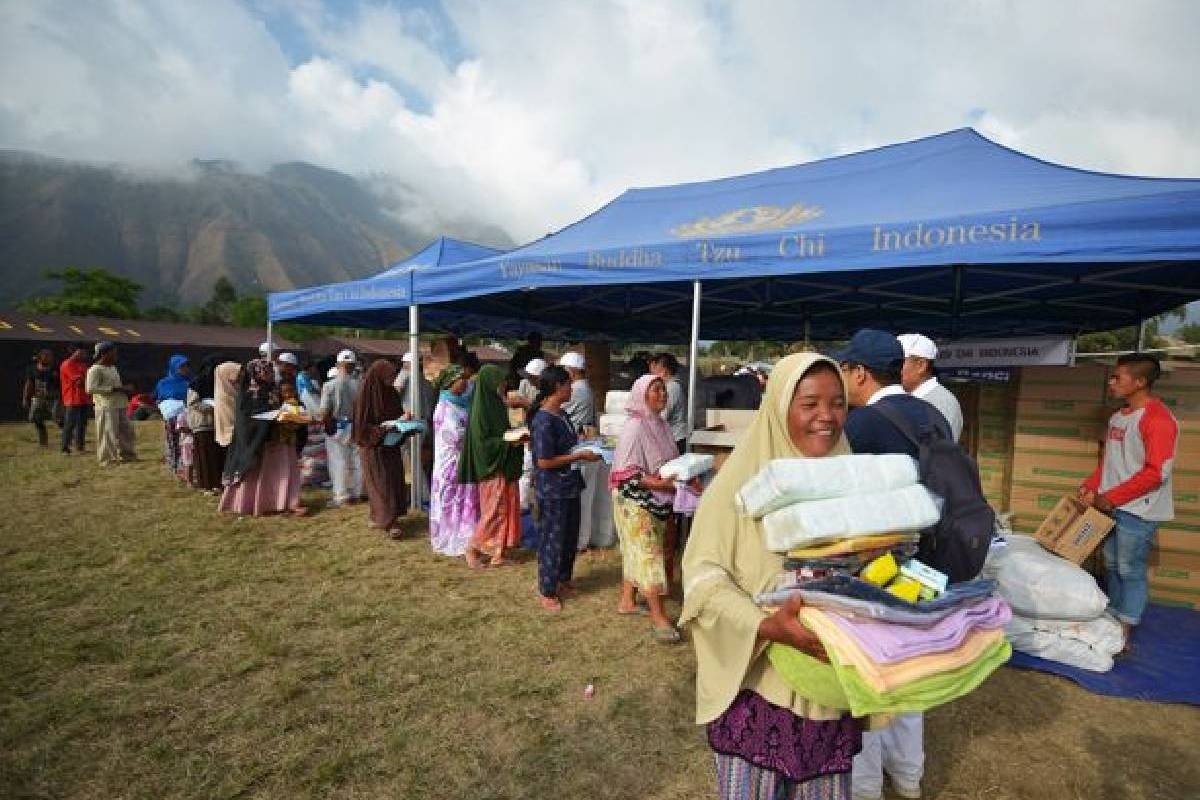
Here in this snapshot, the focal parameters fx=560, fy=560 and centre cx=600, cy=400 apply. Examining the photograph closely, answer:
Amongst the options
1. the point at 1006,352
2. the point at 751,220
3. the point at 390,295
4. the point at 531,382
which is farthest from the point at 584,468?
the point at 1006,352

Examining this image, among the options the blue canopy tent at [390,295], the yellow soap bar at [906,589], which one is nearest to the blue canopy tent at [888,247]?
the blue canopy tent at [390,295]

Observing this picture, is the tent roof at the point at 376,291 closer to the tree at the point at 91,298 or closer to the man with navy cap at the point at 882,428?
the man with navy cap at the point at 882,428

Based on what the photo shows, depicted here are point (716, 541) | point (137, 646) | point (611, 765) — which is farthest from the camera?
point (137, 646)

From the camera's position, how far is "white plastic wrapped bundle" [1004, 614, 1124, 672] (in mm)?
3385

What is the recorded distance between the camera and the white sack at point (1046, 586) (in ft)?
11.1

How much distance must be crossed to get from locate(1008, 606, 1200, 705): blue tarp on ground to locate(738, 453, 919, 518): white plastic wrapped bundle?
3.21 meters

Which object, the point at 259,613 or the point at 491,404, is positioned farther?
the point at 491,404

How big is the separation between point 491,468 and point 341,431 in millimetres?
2959

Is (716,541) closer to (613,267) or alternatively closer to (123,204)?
(613,267)

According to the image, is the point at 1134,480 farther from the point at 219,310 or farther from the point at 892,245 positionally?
the point at 219,310

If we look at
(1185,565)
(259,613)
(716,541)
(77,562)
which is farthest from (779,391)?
(77,562)

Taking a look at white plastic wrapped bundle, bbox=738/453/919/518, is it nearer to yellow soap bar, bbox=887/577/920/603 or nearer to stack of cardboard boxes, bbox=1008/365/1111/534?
yellow soap bar, bbox=887/577/920/603

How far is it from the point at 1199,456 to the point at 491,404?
5205 mm

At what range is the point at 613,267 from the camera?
4.84 meters
